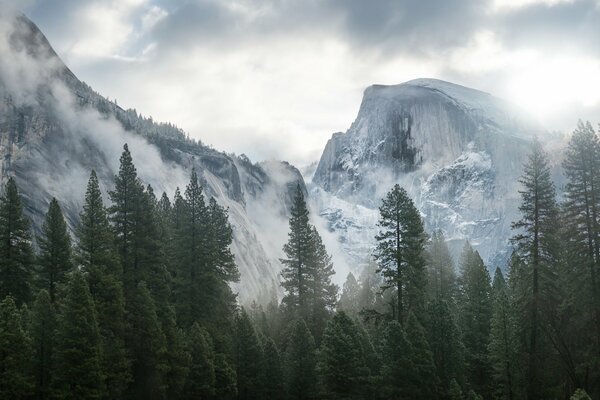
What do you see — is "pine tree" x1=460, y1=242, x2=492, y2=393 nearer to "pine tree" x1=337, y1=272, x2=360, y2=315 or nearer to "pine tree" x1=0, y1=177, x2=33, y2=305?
"pine tree" x1=337, y1=272, x2=360, y2=315

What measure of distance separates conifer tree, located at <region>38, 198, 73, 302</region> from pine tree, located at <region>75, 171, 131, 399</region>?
524 centimetres

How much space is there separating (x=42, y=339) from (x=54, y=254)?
9296mm

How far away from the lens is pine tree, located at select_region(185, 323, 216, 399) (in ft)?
133

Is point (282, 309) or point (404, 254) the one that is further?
point (282, 309)

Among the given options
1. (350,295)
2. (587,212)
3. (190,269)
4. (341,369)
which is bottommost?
(341,369)

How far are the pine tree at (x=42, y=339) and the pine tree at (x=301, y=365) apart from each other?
17166 millimetres

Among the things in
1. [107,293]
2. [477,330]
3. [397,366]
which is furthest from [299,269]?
[107,293]

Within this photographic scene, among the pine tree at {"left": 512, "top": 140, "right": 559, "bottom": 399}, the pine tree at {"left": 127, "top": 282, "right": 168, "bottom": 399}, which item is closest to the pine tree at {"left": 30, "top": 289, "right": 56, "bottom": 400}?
the pine tree at {"left": 127, "top": 282, "right": 168, "bottom": 399}

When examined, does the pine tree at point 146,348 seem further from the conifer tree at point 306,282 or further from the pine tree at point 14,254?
the conifer tree at point 306,282

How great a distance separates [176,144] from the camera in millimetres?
198125

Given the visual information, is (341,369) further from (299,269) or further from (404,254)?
(299,269)

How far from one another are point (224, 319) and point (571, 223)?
24976mm

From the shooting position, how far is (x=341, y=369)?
127 feet

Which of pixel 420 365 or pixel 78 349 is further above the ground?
pixel 78 349
